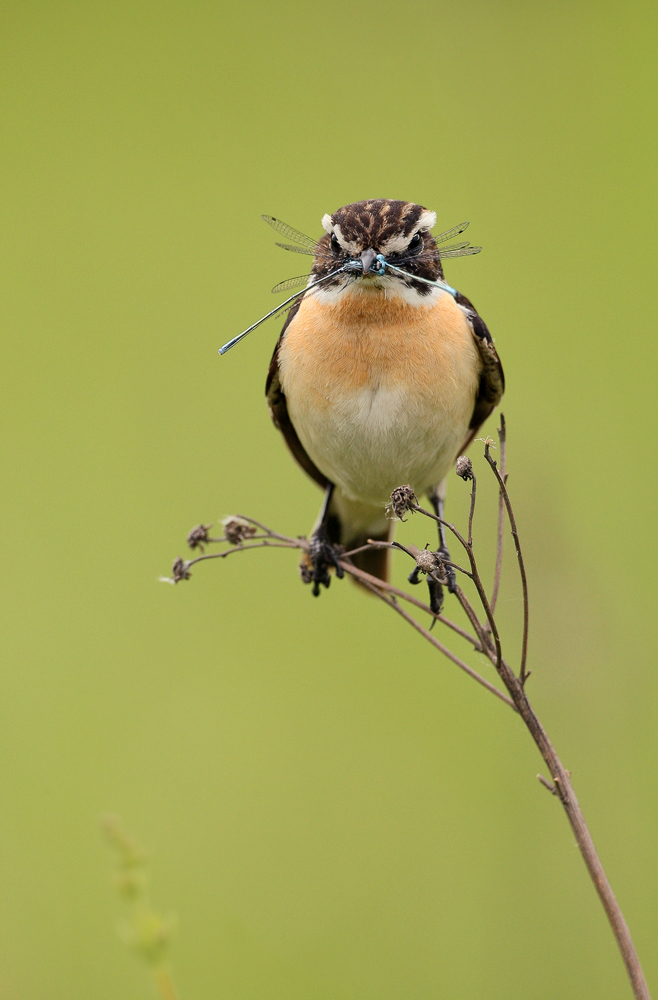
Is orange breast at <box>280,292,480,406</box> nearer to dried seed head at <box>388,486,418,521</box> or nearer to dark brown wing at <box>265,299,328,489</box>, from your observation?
dark brown wing at <box>265,299,328,489</box>

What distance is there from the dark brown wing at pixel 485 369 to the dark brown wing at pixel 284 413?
2.33 ft

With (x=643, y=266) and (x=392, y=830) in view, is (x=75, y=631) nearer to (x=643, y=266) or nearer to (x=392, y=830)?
(x=392, y=830)

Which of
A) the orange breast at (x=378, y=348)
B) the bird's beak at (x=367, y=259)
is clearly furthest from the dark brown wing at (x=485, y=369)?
the bird's beak at (x=367, y=259)

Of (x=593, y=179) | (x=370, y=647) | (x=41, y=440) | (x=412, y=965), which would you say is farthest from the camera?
(x=593, y=179)

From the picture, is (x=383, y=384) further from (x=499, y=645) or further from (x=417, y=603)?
(x=499, y=645)

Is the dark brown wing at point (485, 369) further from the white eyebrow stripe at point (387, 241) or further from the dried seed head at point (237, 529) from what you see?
the dried seed head at point (237, 529)

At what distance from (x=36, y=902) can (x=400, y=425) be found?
2.86 m

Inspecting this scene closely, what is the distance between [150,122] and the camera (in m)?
8.77

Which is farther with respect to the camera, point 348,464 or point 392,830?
point 392,830

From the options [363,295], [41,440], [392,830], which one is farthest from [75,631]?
[363,295]

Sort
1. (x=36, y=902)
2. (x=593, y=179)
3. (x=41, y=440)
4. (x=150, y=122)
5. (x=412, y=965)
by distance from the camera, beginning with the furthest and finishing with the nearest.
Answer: (x=150, y=122) < (x=593, y=179) < (x=41, y=440) < (x=36, y=902) < (x=412, y=965)

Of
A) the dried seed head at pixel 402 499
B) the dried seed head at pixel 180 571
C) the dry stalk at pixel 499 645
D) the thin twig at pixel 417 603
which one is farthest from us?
the dried seed head at pixel 180 571

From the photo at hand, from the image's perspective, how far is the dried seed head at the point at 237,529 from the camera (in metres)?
3.33

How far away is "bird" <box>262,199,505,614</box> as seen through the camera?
3.71 m
